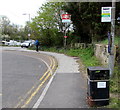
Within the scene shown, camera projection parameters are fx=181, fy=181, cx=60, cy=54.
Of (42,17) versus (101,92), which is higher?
(42,17)

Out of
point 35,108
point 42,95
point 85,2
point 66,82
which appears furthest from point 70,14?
point 35,108

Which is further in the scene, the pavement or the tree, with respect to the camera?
the tree

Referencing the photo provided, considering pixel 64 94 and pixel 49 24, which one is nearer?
pixel 64 94

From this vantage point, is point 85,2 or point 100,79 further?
point 85,2

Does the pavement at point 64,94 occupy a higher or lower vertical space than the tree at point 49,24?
lower

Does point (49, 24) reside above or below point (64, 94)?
above

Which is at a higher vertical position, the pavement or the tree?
the tree

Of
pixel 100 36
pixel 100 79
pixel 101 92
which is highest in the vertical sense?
pixel 100 36

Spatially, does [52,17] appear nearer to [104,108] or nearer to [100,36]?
[100,36]

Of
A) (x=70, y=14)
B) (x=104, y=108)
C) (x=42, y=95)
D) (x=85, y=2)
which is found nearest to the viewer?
(x=104, y=108)

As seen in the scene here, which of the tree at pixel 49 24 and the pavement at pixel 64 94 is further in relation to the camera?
the tree at pixel 49 24

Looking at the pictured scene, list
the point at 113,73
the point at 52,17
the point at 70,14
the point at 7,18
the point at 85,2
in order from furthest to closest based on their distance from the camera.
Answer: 1. the point at 7,18
2. the point at 52,17
3. the point at 70,14
4. the point at 85,2
5. the point at 113,73

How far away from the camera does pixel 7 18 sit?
78.6m

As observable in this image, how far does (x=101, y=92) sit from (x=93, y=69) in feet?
2.19
